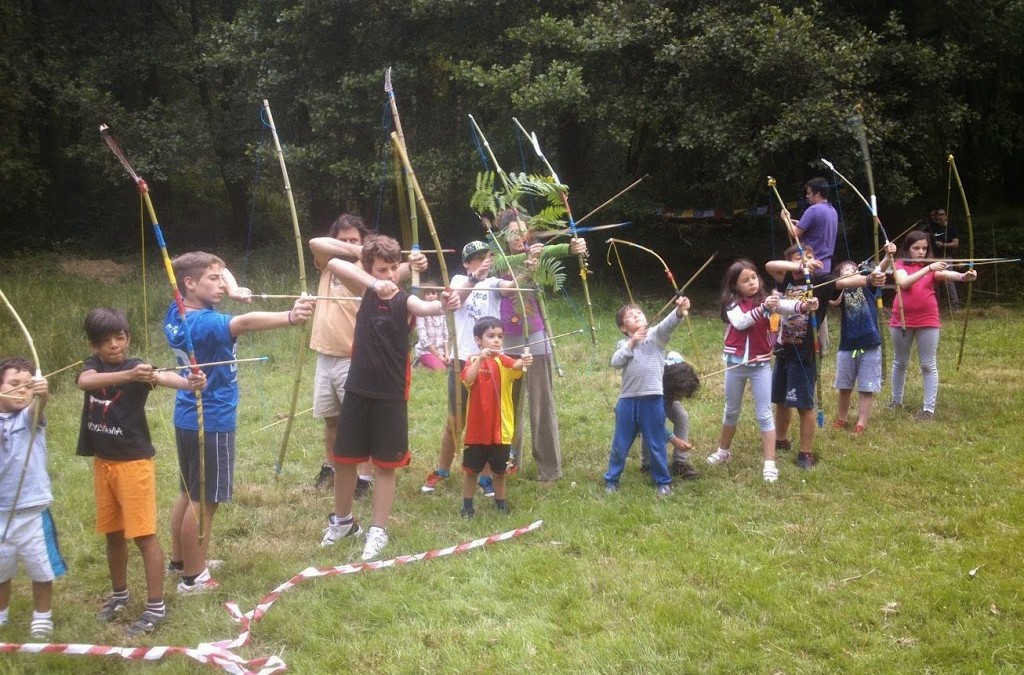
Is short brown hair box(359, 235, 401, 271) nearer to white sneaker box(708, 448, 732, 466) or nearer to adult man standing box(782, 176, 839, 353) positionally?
white sneaker box(708, 448, 732, 466)

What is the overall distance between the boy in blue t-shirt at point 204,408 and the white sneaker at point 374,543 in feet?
2.46

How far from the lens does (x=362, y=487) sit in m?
5.49

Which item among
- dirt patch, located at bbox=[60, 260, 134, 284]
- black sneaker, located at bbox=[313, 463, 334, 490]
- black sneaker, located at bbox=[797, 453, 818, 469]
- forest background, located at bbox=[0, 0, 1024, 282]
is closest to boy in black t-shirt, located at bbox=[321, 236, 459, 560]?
→ black sneaker, located at bbox=[313, 463, 334, 490]

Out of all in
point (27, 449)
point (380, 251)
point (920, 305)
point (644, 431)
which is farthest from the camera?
point (920, 305)

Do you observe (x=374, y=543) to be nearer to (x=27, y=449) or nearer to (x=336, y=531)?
(x=336, y=531)

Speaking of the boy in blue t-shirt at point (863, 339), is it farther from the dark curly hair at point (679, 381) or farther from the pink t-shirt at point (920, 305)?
the dark curly hair at point (679, 381)

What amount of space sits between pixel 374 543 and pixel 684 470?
2.13 meters

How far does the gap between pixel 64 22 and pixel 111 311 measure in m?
18.2

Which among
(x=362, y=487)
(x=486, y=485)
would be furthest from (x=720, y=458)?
(x=362, y=487)

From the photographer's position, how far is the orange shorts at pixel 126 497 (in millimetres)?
3795

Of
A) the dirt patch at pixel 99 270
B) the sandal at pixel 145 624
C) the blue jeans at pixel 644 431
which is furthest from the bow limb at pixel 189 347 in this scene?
the dirt patch at pixel 99 270

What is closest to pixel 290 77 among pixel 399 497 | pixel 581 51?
pixel 581 51

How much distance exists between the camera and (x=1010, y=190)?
1652cm

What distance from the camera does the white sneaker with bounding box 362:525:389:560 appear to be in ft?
14.5
